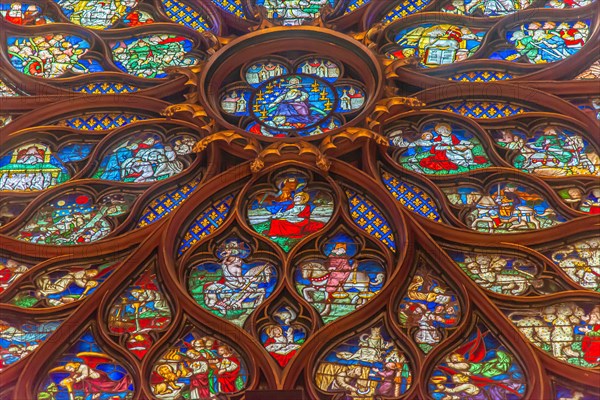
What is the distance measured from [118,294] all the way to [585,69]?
4953 mm

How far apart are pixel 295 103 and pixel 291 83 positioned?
309mm

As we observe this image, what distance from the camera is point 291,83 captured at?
742 inches

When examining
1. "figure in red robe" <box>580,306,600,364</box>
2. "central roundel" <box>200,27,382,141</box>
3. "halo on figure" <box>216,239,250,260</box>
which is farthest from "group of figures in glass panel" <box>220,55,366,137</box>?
"figure in red robe" <box>580,306,600,364</box>

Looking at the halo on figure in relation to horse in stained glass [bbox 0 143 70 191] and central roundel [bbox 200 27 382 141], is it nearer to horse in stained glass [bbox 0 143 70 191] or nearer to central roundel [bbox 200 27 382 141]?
central roundel [bbox 200 27 382 141]

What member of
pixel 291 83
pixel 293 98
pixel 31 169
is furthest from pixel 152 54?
pixel 31 169

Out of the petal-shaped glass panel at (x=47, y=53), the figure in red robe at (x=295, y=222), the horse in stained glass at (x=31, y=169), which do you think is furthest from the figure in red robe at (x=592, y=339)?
the petal-shaped glass panel at (x=47, y=53)

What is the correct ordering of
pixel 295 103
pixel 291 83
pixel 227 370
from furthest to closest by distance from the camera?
pixel 291 83, pixel 295 103, pixel 227 370

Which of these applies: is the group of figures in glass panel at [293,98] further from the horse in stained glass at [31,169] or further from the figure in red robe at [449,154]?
the horse in stained glass at [31,169]

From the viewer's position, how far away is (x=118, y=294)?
17.0m

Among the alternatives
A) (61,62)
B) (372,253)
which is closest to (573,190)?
(372,253)

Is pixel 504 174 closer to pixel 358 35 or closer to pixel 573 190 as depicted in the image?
pixel 573 190

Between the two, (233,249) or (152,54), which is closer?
(233,249)

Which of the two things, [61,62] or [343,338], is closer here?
[343,338]

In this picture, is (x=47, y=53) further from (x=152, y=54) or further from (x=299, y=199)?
(x=299, y=199)
